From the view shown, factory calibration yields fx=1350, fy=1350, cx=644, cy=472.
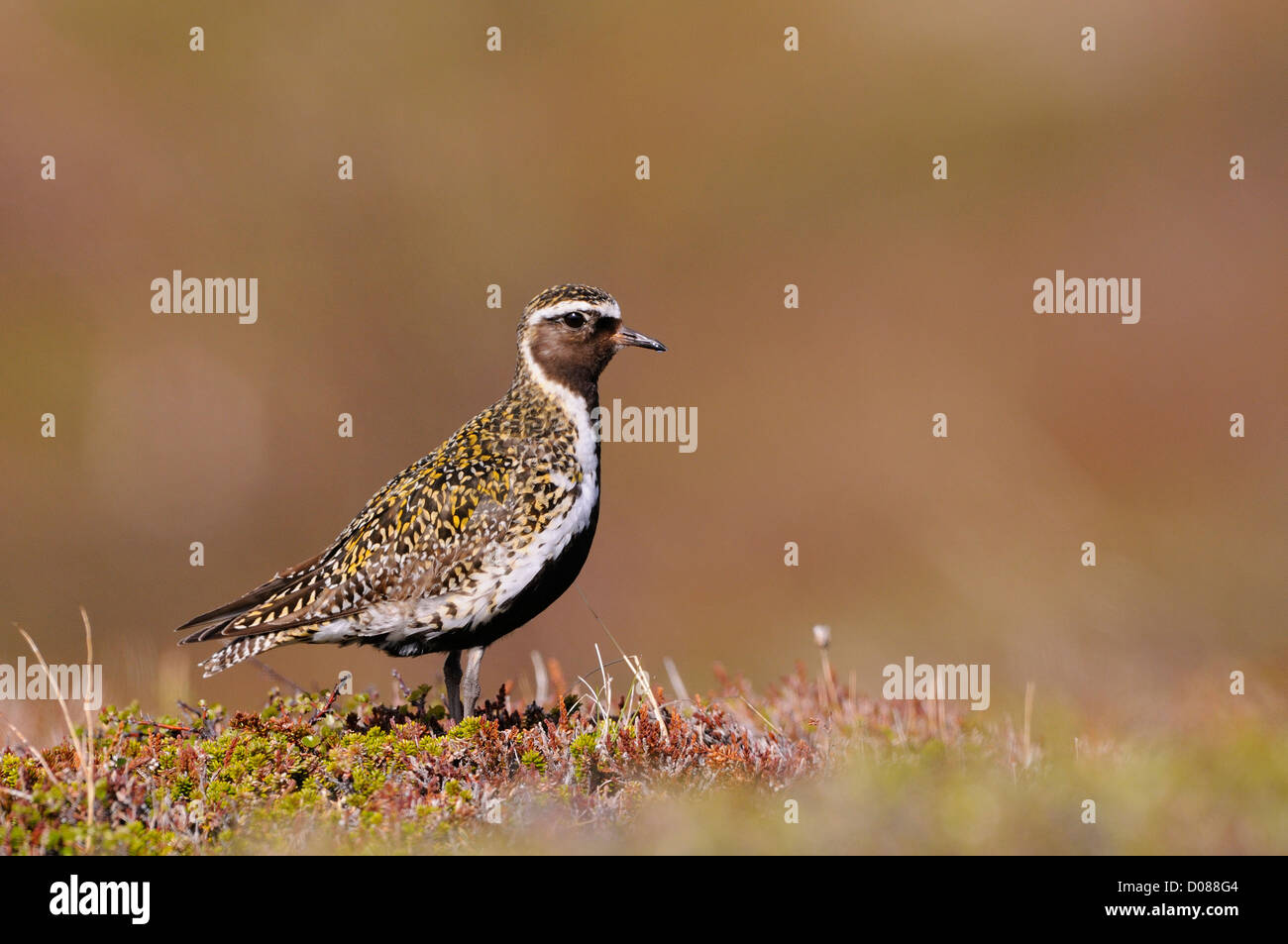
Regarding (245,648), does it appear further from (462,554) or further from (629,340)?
(629,340)

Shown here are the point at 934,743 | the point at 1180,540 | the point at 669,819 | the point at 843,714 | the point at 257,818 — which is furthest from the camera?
the point at 1180,540

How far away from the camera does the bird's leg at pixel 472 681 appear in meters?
7.75

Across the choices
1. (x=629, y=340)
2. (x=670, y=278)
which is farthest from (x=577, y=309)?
(x=670, y=278)

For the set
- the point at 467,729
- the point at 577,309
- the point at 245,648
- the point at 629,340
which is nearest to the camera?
the point at 467,729

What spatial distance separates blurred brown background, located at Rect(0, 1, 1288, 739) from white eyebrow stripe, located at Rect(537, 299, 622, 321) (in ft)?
38.2

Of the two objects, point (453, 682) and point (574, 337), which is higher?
point (574, 337)

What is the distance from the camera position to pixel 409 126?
97.3ft

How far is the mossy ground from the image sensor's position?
566 centimetres

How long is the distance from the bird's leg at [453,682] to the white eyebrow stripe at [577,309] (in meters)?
2.14

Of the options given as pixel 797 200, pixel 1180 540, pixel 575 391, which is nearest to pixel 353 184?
pixel 797 200

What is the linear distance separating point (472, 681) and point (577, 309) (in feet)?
7.69

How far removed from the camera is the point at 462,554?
7613 mm

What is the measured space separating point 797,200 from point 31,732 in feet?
75.7

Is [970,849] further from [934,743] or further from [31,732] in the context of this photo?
[31,732]
